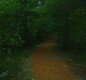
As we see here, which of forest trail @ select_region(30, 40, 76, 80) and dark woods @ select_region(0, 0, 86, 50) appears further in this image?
dark woods @ select_region(0, 0, 86, 50)

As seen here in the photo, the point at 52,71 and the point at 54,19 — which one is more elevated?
the point at 54,19

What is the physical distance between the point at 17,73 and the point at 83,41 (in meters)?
10.2

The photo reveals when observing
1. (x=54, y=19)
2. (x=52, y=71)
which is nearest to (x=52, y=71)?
(x=52, y=71)

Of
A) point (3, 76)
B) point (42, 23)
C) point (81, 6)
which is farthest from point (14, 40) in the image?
point (42, 23)

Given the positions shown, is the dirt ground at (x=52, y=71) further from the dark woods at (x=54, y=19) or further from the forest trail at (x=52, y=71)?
the dark woods at (x=54, y=19)

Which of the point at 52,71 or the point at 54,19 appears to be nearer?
the point at 52,71

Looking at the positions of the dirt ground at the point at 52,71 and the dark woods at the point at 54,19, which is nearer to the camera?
the dirt ground at the point at 52,71

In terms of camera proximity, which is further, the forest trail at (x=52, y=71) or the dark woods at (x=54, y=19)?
the dark woods at (x=54, y=19)

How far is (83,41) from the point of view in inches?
920

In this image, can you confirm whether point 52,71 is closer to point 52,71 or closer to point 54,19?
point 52,71

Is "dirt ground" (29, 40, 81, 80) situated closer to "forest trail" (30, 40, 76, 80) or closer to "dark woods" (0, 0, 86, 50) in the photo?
"forest trail" (30, 40, 76, 80)

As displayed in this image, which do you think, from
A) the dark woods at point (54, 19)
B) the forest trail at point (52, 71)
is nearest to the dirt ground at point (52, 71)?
the forest trail at point (52, 71)

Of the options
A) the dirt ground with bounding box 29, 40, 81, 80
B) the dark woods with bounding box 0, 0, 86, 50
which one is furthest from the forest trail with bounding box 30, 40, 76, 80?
the dark woods with bounding box 0, 0, 86, 50

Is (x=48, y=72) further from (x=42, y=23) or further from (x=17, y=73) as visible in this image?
(x=42, y=23)
